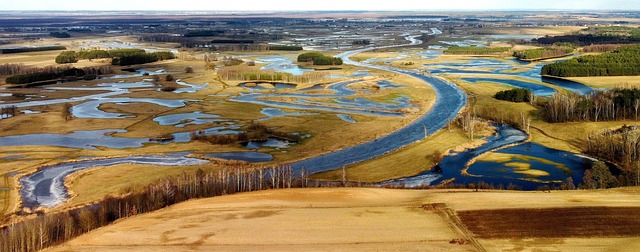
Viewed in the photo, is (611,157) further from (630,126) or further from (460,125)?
(460,125)

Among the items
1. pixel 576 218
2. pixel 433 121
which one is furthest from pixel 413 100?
pixel 576 218

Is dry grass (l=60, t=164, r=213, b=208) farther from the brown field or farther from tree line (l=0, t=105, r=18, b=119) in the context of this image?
tree line (l=0, t=105, r=18, b=119)

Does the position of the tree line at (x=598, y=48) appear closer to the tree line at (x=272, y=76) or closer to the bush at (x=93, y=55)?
the tree line at (x=272, y=76)

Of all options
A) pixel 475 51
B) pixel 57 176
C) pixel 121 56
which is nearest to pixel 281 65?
pixel 121 56

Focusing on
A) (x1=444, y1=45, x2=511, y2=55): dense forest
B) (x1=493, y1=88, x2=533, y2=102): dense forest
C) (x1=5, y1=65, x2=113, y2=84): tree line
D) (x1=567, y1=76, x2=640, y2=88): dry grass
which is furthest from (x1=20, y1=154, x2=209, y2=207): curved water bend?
(x1=444, y1=45, x2=511, y2=55): dense forest

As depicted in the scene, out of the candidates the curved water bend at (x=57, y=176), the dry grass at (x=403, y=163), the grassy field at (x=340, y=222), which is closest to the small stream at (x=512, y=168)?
the dry grass at (x=403, y=163)

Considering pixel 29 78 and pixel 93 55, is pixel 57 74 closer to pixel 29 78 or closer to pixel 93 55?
pixel 29 78

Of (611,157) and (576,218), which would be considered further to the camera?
(611,157)

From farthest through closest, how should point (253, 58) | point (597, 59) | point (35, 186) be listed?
point (253, 58)
point (597, 59)
point (35, 186)
